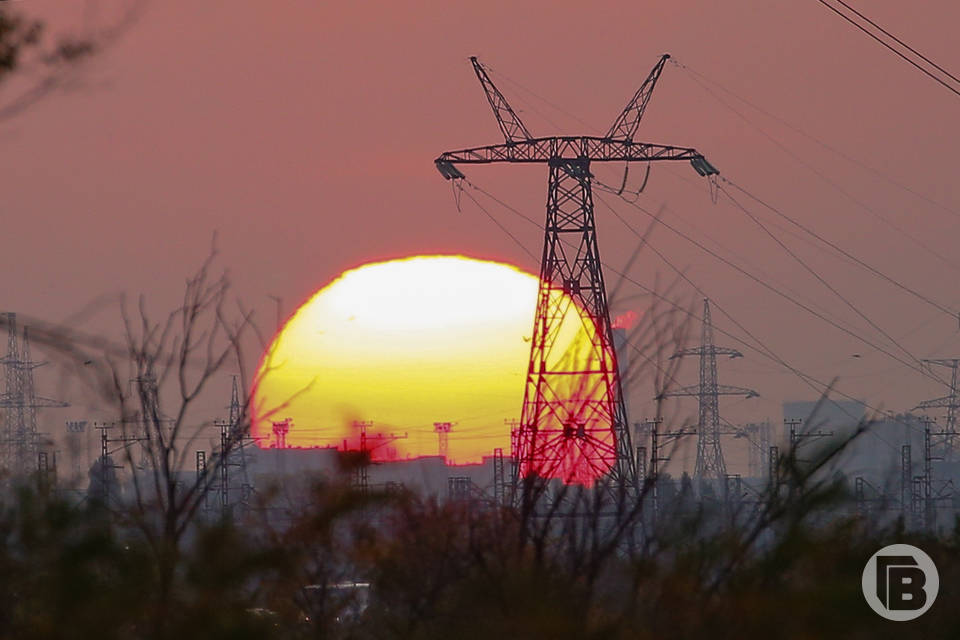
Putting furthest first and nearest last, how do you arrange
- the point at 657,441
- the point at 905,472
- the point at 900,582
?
the point at 905,472 < the point at 900,582 < the point at 657,441

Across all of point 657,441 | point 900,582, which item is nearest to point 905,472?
point 900,582

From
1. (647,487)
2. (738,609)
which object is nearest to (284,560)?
(738,609)

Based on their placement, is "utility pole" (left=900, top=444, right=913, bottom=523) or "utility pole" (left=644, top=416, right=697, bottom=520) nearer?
"utility pole" (left=644, top=416, right=697, bottom=520)

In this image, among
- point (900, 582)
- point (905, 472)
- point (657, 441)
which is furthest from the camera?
point (905, 472)

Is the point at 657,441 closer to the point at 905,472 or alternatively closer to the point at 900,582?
the point at 900,582

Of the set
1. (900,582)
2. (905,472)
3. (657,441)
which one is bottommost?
(905,472)

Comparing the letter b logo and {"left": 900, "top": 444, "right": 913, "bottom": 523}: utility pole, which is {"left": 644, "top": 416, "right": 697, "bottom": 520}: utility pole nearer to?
the letter b logo

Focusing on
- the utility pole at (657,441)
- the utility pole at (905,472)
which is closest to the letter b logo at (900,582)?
the utility pole at (657,441)

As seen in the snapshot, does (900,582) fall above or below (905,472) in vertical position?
above

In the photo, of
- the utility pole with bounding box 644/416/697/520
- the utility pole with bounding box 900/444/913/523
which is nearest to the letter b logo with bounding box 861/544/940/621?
the utility pole with bounding box 644/416/697/520
